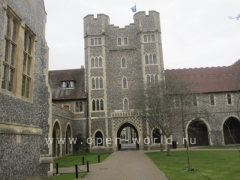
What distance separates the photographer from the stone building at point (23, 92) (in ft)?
24.8

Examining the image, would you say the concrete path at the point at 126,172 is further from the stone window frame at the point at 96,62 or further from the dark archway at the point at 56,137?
the stone window frame at the point at 96,62

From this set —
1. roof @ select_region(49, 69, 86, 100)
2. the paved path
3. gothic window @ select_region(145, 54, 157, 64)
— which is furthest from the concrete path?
gothic window @ select_region(145, 54, 157, 64)

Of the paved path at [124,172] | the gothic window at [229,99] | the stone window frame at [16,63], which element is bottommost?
the paved path at [124,172]

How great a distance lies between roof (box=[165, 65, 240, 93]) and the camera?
2994 cm

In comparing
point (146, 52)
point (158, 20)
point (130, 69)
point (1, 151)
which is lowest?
point (1, 151)

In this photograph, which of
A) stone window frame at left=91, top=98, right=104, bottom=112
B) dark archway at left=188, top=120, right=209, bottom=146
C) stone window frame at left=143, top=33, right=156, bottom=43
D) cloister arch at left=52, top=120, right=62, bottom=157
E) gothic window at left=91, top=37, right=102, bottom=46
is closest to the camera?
cloister arch at left=52, top=120, right=62, bottom=157

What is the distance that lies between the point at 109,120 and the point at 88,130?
2.74 m

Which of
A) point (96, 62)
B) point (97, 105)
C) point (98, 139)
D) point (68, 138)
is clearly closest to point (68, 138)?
point (68, 138)

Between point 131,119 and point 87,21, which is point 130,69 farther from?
point 87,21

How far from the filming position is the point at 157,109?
2117 centimetres

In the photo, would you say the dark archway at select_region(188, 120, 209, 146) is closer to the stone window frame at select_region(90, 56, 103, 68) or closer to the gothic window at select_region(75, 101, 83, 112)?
the stone window frame at select_region(90, 56, 103, 68)

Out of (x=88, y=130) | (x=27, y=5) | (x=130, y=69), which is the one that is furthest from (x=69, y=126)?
(x=27, y=5)

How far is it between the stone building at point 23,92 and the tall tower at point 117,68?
58.4 ft

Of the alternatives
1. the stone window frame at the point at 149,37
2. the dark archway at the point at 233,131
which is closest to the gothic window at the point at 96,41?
the stone window frame at the point at 149,37
